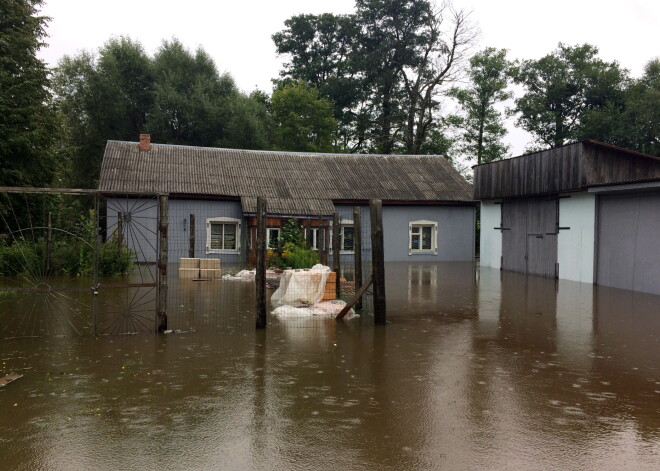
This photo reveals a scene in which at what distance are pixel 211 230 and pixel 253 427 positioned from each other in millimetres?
21124

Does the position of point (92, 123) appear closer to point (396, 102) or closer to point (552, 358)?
point (396, 102)

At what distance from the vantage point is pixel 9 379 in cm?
624

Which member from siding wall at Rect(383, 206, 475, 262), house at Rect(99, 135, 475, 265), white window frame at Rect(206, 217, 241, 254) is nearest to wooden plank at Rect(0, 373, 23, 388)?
house at Rect(99, 135, 475, 265)

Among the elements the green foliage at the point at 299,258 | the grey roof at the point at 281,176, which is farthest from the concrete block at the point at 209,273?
the grey roof at the point at 281,176

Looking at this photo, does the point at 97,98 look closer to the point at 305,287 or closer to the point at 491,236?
the point at 491,236

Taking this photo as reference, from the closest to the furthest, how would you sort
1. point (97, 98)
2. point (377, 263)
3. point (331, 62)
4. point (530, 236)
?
point (377, 263) < point (530, 236) < point (97, 98) < point (331, 62)

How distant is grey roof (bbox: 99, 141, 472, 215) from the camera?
25.7 meters

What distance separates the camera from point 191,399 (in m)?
5.78

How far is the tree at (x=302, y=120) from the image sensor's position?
141ft

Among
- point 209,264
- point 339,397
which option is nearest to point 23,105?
point 209,264

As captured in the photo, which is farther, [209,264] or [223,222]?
[223,222]

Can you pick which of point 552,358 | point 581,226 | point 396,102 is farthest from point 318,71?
point 552,358

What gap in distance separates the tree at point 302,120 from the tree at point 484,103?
380 inches

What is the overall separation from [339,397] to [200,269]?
1269 centimetres
